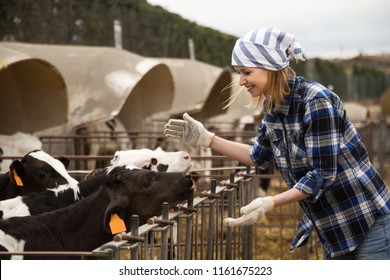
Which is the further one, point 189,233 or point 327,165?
point 189,233

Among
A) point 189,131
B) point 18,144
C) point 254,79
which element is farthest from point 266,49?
point 18,144

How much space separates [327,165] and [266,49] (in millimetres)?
A: 598

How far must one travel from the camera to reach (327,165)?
407cm

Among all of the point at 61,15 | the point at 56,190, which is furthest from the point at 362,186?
the point at 61,15

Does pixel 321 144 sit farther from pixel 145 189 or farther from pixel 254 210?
pixel 145 189

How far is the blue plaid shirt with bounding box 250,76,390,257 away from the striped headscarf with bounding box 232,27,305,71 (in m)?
0.14

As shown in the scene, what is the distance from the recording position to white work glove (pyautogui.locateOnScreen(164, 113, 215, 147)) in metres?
4.81

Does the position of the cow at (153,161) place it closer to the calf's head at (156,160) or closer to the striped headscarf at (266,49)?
the calf's head at (156,160)

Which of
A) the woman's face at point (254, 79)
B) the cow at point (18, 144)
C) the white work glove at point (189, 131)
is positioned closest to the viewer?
the woman's face at point (254, 79)

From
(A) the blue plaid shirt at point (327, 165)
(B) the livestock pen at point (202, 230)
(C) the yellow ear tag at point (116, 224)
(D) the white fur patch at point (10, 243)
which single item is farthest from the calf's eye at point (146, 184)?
(A) the blue plaid shirt at point (327, 165)

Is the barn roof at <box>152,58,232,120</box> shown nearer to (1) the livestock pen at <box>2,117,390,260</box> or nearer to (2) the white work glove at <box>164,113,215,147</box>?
(1) the livestock pen at <box>2,117,390,260</box>

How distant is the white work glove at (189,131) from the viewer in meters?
4.81

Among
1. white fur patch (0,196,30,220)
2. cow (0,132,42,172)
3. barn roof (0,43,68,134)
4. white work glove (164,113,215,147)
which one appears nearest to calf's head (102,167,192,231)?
white work glove (164,113,215,147)
